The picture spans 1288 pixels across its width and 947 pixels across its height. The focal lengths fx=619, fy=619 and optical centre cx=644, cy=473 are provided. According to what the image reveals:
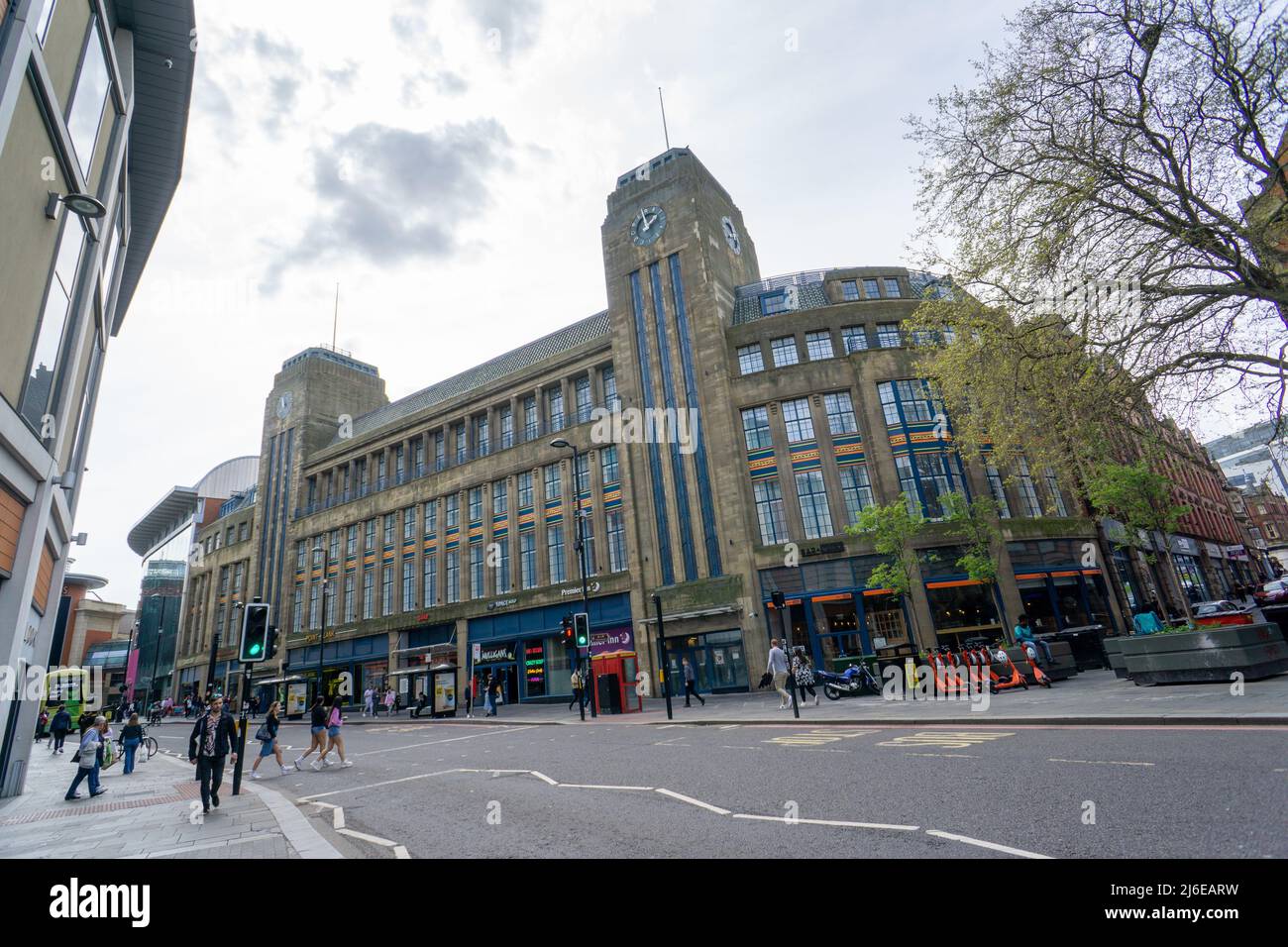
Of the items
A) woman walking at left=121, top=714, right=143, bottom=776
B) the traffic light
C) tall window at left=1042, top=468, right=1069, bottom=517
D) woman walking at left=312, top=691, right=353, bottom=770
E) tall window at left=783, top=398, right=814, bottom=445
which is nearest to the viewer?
Answer: the traffic light

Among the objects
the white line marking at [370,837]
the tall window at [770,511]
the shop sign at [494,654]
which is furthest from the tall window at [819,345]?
the white line marking at [370,837]

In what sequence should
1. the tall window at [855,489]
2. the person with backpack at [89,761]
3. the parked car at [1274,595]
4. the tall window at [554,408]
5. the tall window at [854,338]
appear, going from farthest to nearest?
the tall window at [554,408] → the tall window at [854,338] → the tall window at [855,489] → the parked car at [1274,595] → the person with backpack at [89,761]

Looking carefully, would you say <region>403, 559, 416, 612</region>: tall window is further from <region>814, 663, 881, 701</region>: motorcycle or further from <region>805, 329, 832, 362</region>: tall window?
<region>814, 663, 881, 701</region>: motorcycle

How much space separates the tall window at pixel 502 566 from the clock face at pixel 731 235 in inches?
896

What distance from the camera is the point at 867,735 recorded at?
11.7 metres

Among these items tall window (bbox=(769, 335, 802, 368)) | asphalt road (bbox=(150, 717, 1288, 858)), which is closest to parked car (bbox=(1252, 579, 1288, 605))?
tall window (bbox=(769, 335, 802, 368))

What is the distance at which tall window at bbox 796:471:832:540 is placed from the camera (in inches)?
1147

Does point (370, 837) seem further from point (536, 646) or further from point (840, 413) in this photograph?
point (536, 646)

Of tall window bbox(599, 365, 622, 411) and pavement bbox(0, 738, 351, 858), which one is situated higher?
tall window bbox(599, 365, 622, 411)

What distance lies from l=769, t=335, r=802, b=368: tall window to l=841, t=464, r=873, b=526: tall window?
258 inches

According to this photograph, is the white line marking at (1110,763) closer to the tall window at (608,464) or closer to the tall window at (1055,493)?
the tall window at (1055,493)

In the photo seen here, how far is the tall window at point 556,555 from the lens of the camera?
35.3 m

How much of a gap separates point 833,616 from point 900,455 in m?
8.32
